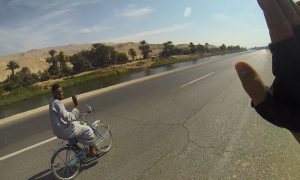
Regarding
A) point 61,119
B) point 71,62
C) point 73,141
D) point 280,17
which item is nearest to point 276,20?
point 280,17

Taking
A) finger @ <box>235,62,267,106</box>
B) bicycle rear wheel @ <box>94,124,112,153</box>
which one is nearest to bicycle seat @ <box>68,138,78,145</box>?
bicycle rear wheel @ <box>94,124,112,153</box>

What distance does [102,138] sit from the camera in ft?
22.9

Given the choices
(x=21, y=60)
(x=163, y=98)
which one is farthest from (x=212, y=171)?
(x=21, y=60)

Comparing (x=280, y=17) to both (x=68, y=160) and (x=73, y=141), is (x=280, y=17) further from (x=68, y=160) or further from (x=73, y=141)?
(x=73, y=141)

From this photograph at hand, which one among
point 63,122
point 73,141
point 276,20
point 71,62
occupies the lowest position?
point 71,62

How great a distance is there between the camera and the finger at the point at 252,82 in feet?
3.43

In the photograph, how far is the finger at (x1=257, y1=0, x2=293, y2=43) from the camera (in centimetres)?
91

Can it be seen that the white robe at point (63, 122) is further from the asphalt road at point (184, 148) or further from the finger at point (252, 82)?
the finger at point (252, 82)

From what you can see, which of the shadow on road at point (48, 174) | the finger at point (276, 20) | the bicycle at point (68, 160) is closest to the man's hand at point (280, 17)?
the finger at point (276, 20)

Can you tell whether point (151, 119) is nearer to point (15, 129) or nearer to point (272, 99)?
point (15, 129)

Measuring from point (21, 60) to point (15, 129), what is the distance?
16343 cm

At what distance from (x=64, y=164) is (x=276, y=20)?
5.58 meters

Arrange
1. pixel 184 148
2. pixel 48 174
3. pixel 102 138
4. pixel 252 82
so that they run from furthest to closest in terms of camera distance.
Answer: pixel 102 138, pixel 184 148, pixel 48 174, pixel 252 82

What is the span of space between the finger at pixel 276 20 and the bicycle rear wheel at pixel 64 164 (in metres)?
5.43
